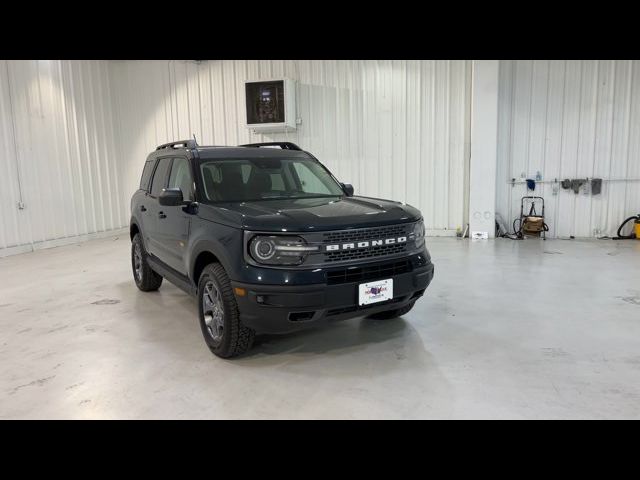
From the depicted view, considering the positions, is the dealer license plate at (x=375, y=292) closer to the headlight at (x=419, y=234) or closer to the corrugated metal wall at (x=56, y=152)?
the headlight at (x=419, y=234)

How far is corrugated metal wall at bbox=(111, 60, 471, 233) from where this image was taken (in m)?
9.24

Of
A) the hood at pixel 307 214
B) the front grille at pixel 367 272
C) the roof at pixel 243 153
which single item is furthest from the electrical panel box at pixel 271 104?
the front grille at pixel 367 272

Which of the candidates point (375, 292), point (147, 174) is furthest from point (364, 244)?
point (147, 174)

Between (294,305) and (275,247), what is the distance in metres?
0.40

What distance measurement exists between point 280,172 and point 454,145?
6015 mm

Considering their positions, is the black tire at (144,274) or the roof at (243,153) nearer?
the roof at (243,153)

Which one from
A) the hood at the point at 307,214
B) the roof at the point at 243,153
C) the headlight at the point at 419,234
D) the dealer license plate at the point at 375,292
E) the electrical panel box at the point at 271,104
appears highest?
the electrical panel box at the point at 271,104

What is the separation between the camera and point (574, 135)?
877 centimetres

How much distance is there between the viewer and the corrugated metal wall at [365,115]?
9242mm

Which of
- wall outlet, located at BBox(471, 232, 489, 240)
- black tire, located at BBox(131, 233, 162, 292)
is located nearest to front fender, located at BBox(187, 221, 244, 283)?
black tire, located at BBox(131, 233, 162, 292)

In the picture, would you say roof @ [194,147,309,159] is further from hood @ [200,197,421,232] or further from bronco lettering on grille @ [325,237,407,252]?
bronco lettering on grille @ [325,237,407,252]

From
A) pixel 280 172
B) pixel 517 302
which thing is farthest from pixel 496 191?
pixel 280 172

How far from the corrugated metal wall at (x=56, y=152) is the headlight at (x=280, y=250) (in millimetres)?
7344

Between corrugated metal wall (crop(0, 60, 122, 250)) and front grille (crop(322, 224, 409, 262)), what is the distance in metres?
7.65
